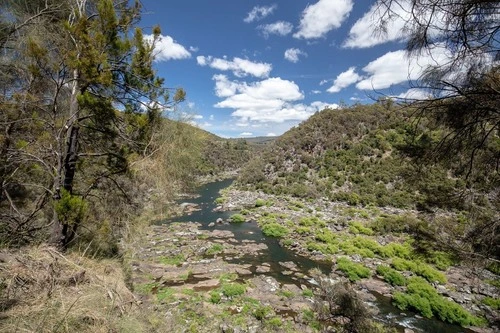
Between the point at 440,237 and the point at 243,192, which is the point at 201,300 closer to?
the point at 440,237

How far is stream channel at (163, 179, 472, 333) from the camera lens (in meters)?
10.1

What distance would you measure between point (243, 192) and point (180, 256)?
76.3 ft

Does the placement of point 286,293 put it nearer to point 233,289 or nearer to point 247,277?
point 233,289

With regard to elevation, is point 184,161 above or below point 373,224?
above

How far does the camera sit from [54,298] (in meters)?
3.15

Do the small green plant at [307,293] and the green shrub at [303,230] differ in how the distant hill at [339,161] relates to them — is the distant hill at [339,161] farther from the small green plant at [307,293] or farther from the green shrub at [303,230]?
the small green plant at [307,293]

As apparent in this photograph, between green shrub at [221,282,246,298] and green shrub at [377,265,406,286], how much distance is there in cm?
737

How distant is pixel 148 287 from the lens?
1145 centimetres

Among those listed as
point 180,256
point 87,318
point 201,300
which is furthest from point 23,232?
point 180,256

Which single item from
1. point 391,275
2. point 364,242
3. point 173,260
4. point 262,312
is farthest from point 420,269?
point 173,260

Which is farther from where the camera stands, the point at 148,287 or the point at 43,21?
the point at 148,287

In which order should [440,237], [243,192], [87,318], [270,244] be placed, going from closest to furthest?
[87,318]
[440,237]
[270,244]
[243,192]

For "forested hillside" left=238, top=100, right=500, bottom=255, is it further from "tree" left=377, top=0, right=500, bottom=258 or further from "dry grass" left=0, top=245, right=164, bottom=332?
"dry grass" left=0, top=245, right=164, bottom=332

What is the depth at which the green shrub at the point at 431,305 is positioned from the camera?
33.5 ft
